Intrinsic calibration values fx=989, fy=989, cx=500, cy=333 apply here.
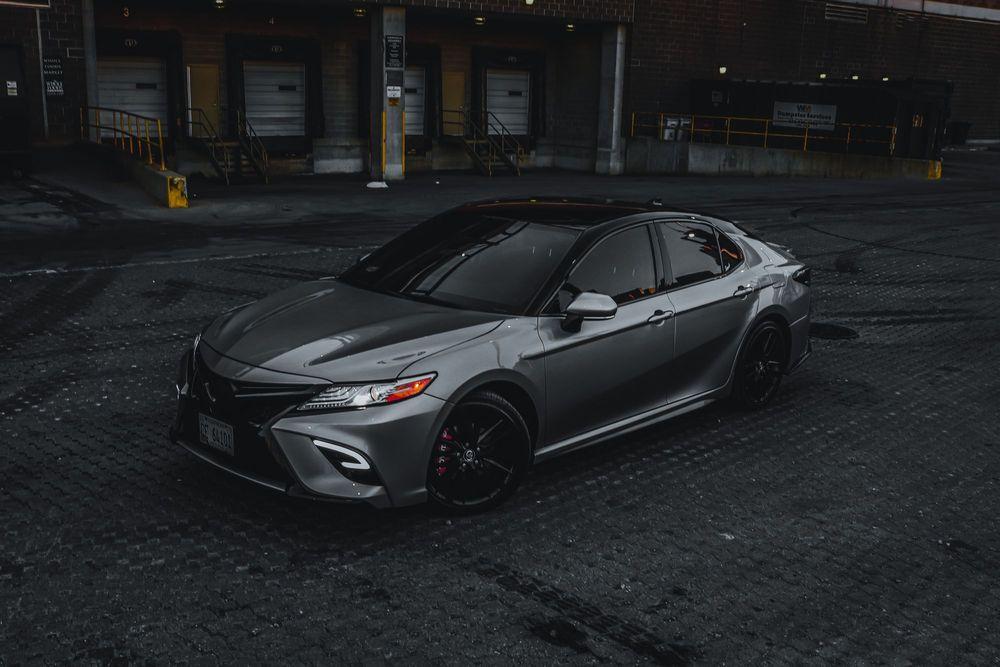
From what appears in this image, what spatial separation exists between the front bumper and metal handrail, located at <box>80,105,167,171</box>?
62.1 feet

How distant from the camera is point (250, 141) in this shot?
1097 inches

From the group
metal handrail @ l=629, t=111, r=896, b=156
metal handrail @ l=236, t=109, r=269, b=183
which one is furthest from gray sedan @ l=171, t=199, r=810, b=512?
metal handrail @ l=629, t=111, r=896, b=156

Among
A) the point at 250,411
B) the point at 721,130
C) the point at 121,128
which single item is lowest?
the point at 250,411

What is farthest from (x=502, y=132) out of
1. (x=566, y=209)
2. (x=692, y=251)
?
(x=566, y=209)

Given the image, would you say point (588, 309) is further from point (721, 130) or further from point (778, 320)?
point (721, 130)

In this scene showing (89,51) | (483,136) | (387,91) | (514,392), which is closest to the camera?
(514,392)

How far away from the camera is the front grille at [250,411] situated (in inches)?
Result: 198

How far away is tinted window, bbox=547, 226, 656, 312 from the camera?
601 centimetres

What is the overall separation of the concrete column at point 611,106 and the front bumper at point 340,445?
1115 inches

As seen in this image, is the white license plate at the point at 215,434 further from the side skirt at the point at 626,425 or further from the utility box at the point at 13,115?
the utility box at the point at 13,115

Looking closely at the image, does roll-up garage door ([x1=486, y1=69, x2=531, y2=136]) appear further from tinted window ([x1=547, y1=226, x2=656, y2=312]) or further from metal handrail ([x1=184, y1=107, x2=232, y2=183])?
tinted window ([x1=547, y1=226, x2=656, y2=312])

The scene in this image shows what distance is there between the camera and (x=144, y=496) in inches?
221

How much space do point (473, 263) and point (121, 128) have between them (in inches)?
830

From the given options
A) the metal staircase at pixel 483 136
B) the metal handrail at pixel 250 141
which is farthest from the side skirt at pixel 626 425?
the metal staircase at pixel 483 136
